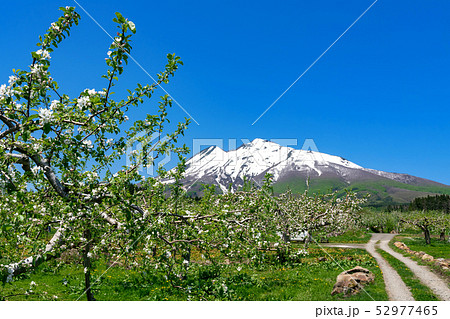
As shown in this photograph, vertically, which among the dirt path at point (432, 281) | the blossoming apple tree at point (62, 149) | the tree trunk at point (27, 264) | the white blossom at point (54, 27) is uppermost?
the white blossom at point (54, 27)

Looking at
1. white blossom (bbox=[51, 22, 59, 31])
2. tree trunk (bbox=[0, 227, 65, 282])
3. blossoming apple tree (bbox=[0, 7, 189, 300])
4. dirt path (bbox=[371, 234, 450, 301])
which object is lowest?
dirt path (bbox=[371, 234, 450, 301])

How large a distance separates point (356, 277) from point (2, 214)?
47.8ft

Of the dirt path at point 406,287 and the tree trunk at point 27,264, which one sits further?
the dirt path at point 406,287

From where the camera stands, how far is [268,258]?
7.34m

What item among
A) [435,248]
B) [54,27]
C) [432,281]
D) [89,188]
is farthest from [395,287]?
[435,248]

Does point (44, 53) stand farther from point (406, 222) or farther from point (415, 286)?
point (406, 222)

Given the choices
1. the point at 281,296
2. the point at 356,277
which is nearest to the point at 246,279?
the point at 281,296

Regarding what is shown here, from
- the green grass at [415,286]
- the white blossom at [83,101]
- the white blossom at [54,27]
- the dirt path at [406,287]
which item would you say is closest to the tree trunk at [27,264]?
the white blossom at [83,101]

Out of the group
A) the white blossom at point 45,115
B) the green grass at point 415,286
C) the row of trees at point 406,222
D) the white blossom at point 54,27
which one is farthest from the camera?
the row of trees at point 406,222

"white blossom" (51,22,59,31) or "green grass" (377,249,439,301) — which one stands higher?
"white blossom" (51,22,59,31)

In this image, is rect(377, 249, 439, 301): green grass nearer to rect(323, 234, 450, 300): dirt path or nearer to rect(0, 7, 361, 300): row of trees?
rect(323, 234, 450, 300): dirt path

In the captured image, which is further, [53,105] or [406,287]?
[406,287]

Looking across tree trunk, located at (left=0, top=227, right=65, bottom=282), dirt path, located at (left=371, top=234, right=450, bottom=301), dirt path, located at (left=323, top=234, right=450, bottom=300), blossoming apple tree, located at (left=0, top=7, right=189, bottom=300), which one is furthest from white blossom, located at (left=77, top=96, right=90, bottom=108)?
dirt path, located at (left=371, top=234, right=450, bottom=301)

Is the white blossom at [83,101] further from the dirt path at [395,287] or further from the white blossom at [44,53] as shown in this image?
the dirt path at [395,287]
